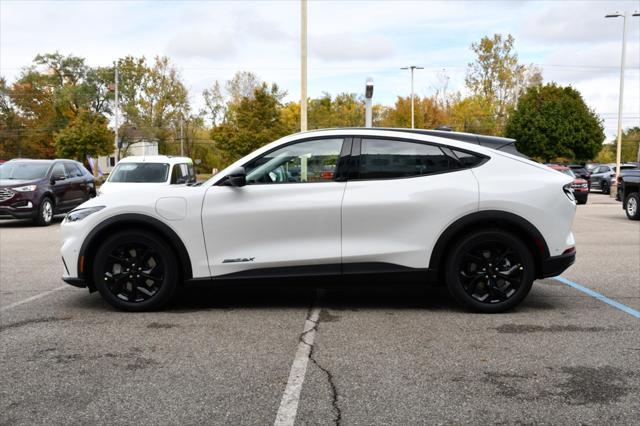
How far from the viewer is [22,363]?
4.23 m

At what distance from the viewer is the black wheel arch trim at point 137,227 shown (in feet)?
18.1

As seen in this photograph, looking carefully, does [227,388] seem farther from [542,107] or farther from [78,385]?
[542,107]

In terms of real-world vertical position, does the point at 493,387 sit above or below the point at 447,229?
below

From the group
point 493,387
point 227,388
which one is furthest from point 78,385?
point 493,387

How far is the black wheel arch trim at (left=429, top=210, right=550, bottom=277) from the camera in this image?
17.9 ft

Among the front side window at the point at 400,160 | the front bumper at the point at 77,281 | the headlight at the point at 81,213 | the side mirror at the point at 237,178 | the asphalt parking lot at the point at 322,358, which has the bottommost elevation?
the asphalt parking lot at the point at 322,358

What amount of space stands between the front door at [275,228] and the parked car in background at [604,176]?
99.5 ft

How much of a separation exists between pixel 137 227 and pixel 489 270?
317 centimetres

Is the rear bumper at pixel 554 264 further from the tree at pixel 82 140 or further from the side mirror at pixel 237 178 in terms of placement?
the tree at pixel 82 140

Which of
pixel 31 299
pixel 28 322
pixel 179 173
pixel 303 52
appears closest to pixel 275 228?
pixel 28 322

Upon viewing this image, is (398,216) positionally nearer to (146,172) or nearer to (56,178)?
(146,172)

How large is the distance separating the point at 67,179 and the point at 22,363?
43.9 ft

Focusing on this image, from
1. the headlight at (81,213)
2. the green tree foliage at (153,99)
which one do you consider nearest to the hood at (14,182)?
the headlight at (81,213)

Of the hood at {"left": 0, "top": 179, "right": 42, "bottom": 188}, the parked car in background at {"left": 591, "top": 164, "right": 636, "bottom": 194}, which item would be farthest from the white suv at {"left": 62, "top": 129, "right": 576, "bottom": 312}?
the parked car in background at {"left": 591, "top": 164, "right": 636, "bottom": 194}
